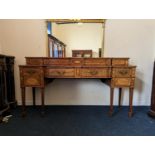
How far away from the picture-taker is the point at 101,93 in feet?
7.81

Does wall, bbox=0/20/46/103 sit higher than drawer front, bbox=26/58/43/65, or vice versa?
wall, bbox=0/20/46/103

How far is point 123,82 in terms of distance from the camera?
1.82 metres

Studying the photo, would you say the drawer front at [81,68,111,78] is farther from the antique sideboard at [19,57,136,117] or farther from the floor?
the floor

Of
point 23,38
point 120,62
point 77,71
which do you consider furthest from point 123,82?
point 23,38

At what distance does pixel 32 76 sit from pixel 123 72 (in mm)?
1276

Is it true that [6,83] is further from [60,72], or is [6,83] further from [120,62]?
[120,62]

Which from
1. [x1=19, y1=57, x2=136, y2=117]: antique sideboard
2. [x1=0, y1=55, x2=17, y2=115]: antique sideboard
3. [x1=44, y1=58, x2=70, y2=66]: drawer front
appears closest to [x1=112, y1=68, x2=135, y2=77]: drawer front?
[x1=19, y1=57, x2=136, y2=117]: antique sideboard

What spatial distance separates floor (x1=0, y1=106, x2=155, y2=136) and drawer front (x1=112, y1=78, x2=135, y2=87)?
19.3 inches

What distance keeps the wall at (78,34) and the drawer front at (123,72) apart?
61cm

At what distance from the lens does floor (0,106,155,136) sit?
4.84ft
